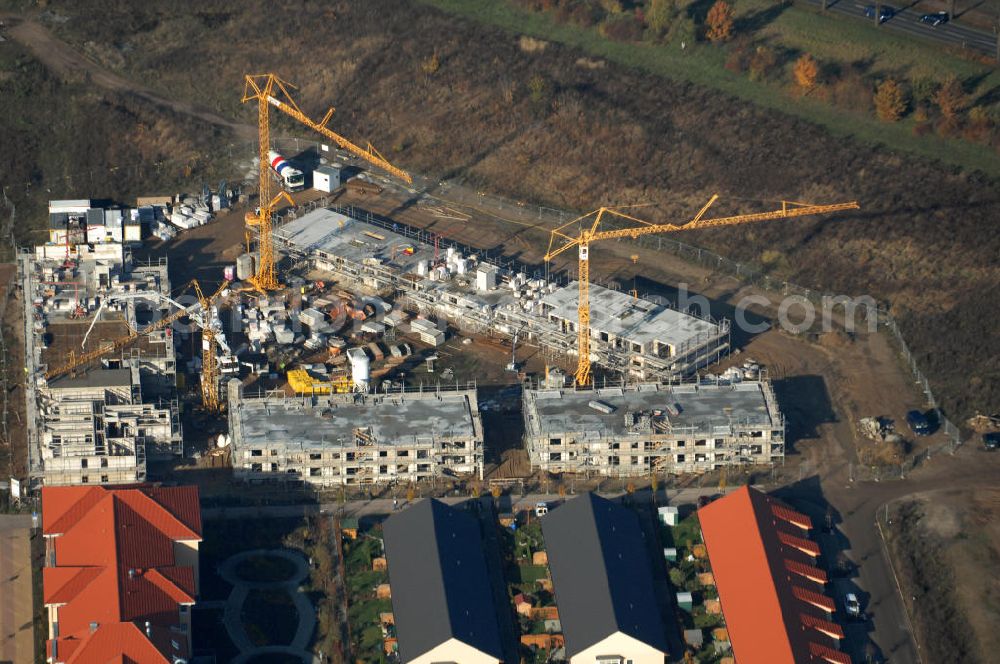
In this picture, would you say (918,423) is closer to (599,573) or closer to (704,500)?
(704,500)

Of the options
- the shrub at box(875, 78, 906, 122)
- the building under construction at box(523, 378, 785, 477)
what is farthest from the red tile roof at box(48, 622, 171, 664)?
the shrub at box(875, 78, 906, 122)

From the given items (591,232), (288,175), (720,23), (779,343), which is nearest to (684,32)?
(720,23)

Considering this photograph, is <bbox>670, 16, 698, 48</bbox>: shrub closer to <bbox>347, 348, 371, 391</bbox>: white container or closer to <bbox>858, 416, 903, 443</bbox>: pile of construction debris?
<bbox>858, 416, 903, 443</bbox>: pile of construction debris

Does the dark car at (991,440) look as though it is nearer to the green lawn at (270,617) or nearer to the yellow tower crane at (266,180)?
the green lawn at (270,617)

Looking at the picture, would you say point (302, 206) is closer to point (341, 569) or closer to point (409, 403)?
point (409, 403)

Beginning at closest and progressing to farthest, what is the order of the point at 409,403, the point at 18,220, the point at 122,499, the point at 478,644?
the point at 478,644 < the point at 122,499 < the point at 409,403 < the point at 18,220

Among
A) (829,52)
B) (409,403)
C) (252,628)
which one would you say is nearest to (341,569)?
(252,628)
